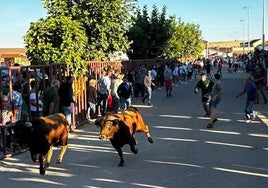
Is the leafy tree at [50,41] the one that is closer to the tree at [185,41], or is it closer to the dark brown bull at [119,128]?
the dark brown bull at [119,128]

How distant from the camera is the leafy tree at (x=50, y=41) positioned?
13.8m

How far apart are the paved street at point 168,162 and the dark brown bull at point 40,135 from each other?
351 mm

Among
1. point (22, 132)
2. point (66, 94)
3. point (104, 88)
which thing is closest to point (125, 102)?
point (104, 88)

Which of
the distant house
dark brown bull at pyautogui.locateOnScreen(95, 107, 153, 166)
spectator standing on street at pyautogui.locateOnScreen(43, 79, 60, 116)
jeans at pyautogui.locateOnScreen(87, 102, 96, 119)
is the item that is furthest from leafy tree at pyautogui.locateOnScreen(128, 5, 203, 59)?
dark brown bull at pyautogui.locateOnScreen(95, 107, 153, 166)

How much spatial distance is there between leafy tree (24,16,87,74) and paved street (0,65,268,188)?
2337 mm

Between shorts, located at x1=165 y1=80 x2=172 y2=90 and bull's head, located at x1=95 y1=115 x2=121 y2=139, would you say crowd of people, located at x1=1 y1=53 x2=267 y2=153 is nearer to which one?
shorts, located at x1=165 y1=80 x2=172 y2=90

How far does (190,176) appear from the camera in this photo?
8.13 metres

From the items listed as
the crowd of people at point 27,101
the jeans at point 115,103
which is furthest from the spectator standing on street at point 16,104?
the jeans at point 115,103

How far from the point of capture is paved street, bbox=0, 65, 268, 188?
26.1ft

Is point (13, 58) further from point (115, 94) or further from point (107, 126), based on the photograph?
point (107, 126)

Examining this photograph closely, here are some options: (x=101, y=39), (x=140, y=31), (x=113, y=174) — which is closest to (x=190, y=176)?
(x=113, y=174)

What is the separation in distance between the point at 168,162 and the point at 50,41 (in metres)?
6.29

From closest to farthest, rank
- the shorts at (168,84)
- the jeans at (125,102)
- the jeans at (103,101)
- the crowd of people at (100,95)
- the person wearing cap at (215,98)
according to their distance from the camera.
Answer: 1. the crowd of people at (100,95)
2. the person wearing cap at (215,98)
3. the jeans at (103,101)
4. the jeans at (125,102)
5. the shorts at (168,84)

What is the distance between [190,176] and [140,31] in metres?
28.3
